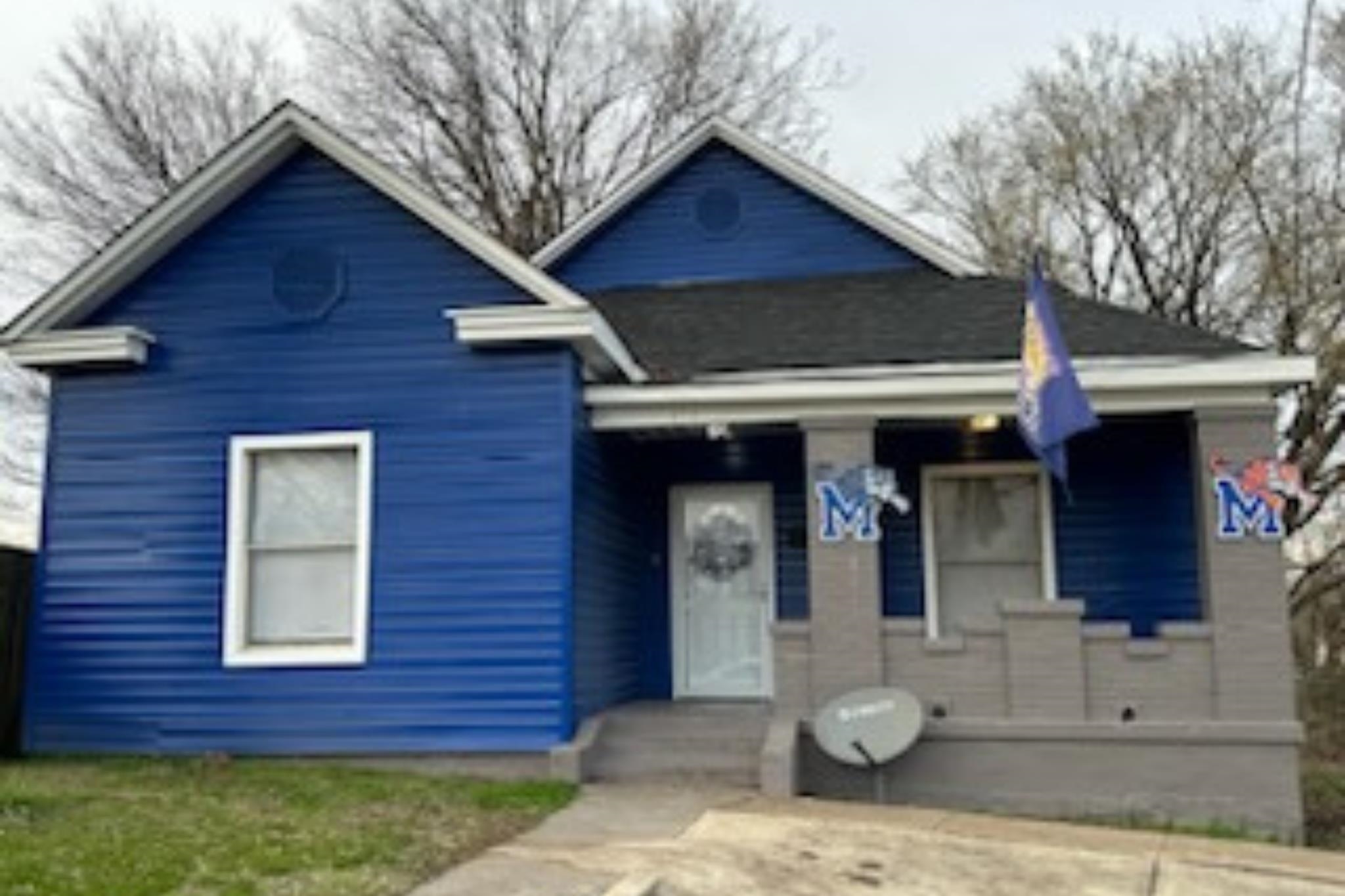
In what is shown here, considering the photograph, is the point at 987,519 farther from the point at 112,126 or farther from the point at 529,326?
the point at 112,126

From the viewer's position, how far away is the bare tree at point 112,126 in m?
25.4

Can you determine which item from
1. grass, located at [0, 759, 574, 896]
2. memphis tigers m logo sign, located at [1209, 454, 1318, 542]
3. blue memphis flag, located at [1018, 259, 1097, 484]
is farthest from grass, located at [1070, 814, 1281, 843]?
grass, located at [0, 759, 574, 896]

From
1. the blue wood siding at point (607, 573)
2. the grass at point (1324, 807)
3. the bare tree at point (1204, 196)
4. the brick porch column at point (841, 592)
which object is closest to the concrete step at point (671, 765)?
the blue wood siding at point (607, 573)

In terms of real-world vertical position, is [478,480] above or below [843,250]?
below

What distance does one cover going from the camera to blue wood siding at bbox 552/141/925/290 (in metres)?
14.1

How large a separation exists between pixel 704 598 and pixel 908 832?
465cm

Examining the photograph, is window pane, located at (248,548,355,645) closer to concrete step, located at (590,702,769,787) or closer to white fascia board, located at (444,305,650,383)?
white fascia board, located at (444,305,650,383)

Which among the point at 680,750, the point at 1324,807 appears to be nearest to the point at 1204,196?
Result: the point at 1324,807

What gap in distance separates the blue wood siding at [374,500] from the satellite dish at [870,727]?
191 cm

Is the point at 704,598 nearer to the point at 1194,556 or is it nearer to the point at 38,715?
Answer: the point at 1194,556

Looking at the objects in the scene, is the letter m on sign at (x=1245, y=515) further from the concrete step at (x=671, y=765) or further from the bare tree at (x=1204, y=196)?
the bare tree at (x=1204, y=196)

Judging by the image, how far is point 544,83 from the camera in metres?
28.1

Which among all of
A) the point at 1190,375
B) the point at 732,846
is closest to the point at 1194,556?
the point at 1190,375

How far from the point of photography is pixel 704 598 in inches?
477
